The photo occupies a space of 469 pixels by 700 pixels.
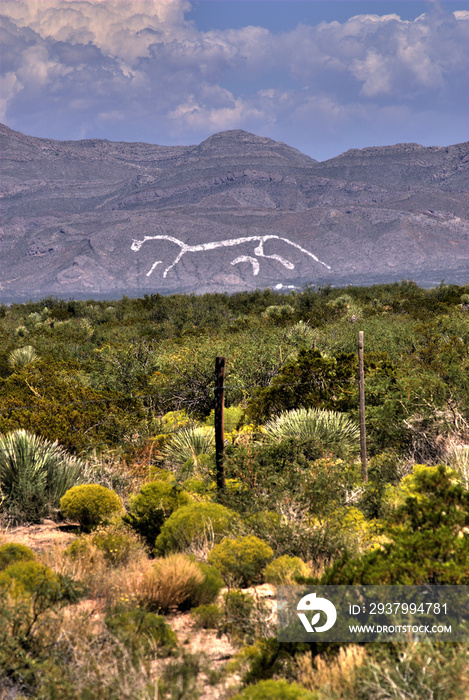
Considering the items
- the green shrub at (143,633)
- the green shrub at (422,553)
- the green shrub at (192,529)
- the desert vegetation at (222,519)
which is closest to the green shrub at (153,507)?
the desert vegetation at (222,519)

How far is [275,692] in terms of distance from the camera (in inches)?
133

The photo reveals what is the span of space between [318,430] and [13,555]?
4803 mm

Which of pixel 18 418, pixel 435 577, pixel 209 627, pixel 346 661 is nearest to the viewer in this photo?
pixel 346 661

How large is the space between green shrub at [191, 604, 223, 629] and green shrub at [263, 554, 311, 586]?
65cm

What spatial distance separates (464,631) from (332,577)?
958 mm

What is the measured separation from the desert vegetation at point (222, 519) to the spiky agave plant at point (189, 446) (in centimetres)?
4

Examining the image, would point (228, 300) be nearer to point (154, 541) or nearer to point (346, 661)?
point (154, 541)

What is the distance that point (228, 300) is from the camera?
43188 mm

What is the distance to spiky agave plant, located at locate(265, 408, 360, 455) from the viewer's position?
344 inches

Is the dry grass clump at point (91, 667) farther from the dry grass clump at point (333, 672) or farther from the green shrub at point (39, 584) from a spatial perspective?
the dry grass clump at point (333, 672)

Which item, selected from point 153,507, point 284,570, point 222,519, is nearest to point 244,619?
point 284,570

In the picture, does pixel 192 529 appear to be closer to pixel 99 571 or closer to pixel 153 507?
pixel 153 507

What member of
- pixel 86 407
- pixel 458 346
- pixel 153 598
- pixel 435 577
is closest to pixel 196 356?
pixel 86 407

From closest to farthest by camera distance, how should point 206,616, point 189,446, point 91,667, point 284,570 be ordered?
point 91,667 → point 206,616 → point 284,570 → point 189,446
